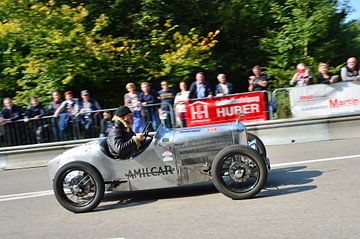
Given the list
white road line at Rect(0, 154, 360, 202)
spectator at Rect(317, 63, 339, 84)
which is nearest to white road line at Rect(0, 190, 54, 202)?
white road line at Rect(0, 154, 360, 202)

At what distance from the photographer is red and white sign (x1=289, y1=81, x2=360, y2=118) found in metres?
11.6

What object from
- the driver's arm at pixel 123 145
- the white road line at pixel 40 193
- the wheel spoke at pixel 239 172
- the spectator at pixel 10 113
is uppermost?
the spectator at pixel 10 113

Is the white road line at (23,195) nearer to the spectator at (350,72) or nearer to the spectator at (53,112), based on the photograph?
the spectator at (53,112)

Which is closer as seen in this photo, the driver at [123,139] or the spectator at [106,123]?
the driver at [123,139]

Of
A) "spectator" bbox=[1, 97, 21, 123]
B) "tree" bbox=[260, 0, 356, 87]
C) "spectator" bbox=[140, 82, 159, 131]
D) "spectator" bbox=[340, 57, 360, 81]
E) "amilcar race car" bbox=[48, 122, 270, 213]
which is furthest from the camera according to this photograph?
"tree" bbox=[260, 0, 356, 87]

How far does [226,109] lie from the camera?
11672 millimetres

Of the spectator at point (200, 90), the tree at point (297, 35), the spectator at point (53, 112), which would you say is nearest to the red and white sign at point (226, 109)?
the spectator at point (200, 90)

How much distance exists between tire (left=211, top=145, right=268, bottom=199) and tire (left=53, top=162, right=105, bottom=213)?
5.47 feet

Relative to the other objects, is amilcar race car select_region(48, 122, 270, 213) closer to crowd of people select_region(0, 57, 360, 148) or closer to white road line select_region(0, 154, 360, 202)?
white road line select_region(0, 154, 360, 202)

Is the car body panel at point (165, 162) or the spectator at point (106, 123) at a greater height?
the spectator at point (106, 123)

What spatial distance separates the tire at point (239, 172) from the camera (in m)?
7.13

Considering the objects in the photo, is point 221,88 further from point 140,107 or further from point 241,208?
point 241,208

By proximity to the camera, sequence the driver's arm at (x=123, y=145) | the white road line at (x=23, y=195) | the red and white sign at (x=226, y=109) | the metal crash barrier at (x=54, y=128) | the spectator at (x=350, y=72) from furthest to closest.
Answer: the metal crash barrier at (x=54, y=128), the spectator at (x=350, y=72), the red and white sign at (x=226, y=109), the white road line at (x=23, y=195), the driver's arm at (x=123, y=145)

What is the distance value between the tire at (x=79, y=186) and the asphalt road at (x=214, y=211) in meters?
0.15
